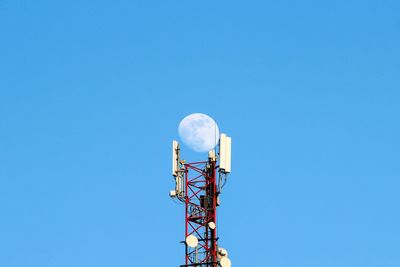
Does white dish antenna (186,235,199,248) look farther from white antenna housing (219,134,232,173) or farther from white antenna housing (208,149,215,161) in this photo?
white antenna housing (208,149,215,161)

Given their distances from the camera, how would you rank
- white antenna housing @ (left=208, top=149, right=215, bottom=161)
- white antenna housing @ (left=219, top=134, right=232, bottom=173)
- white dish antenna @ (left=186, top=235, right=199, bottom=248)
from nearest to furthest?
white dish antenna @ (left=186, top=235, right=199, bottom=248) → white antenna housing @ (left=219, top=134, right=232, bottom=173) → white antenna housing @ (left=208, top=149, right=215, bottom=161)

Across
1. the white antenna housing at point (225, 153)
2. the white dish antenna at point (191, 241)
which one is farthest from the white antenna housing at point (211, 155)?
the white dish antenna at point (191, 241)

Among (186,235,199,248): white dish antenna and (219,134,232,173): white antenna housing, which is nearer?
(186,235,199,248): white dish antenna

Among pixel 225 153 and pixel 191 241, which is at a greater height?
pixel 225 153

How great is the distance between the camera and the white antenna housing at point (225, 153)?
14675cm

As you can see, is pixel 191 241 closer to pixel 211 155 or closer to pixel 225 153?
pixel 211 155

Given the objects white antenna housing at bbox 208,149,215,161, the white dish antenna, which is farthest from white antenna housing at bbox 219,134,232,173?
the white dish antenna

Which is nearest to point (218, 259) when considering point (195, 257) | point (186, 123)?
point (195, 257)

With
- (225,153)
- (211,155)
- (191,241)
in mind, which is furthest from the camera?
(211,155)

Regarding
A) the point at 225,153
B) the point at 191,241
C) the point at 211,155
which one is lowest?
the point at 191,241

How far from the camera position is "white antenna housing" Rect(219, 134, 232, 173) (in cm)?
14675

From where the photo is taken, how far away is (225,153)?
483 feet

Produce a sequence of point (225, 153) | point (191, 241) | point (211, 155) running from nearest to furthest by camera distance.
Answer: point (191, 241) < point (225, 153) < point (211, 155)

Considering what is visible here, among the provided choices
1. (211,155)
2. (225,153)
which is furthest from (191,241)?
(225,153)
